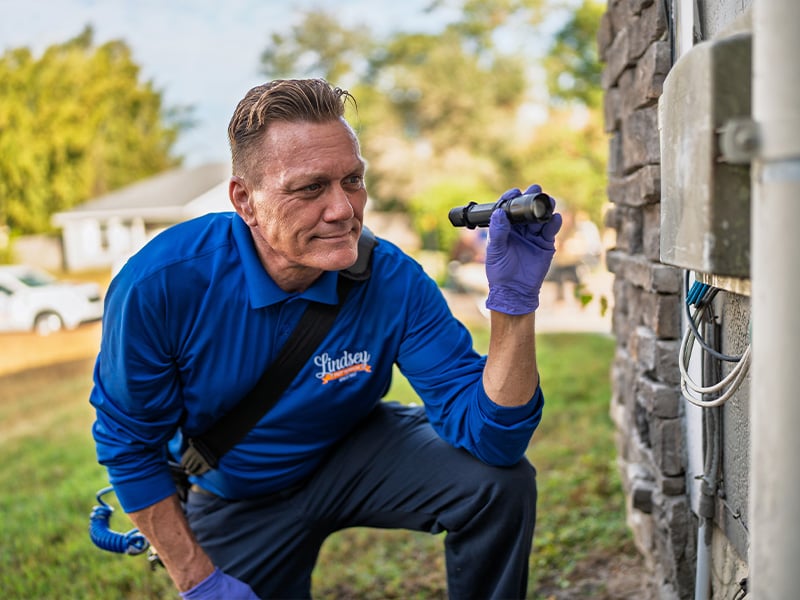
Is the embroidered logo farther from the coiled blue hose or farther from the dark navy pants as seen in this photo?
the coiled blue hose

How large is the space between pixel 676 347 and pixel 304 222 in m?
1.12

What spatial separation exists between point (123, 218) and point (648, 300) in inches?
928

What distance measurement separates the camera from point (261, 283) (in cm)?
231

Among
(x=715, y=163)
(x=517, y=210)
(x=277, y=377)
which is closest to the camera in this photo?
(x=715, y=163)

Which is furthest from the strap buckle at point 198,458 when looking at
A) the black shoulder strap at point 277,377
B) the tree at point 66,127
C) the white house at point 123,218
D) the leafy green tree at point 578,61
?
the tree at point 66,127

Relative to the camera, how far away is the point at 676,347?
238 centimetres

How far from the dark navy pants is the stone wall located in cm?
46

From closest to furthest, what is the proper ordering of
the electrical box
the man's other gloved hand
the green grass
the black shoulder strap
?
the electrical box
the man's other gloved hand
the black shoulder strap
the green grass

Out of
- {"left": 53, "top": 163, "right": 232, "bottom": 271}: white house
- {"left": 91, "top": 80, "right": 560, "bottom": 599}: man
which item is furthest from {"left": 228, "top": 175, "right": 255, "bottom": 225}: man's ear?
{"left": 53, "top": 163, "right": 232, "bottom": 271}: white house

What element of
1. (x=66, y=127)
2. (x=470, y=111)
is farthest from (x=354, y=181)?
(x=66, y=127)

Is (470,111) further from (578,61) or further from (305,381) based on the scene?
(305,381)

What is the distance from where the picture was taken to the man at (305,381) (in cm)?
213

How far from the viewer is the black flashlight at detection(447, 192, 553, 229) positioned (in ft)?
6.20

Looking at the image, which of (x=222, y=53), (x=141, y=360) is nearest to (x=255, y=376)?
(x=141, y=360)
